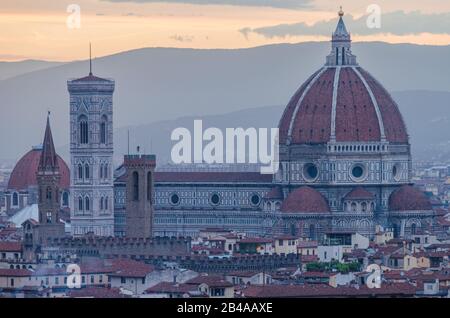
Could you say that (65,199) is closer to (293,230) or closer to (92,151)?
(92,151)

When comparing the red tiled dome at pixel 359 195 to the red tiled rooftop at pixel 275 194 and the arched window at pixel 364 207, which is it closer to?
the arched window at pixel 364 207

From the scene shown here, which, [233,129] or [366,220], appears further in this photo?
[366,220]

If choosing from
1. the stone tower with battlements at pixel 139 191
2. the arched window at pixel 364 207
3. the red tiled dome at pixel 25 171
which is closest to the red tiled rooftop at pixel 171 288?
the stone tower with battlements at pixel 139 191

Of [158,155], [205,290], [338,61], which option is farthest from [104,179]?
[205,290]

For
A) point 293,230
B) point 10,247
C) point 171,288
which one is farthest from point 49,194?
point 171,288

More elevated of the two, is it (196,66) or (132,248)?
(196,66)

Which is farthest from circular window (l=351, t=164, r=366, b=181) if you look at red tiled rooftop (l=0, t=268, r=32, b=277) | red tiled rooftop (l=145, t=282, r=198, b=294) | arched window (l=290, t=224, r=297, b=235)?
red tiled rooftop (l=145, t=282, r=198, b=294)

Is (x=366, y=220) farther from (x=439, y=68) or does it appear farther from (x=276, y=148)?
(x=439, y=68)

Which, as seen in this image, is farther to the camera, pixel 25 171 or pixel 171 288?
A: pixel 25 171
